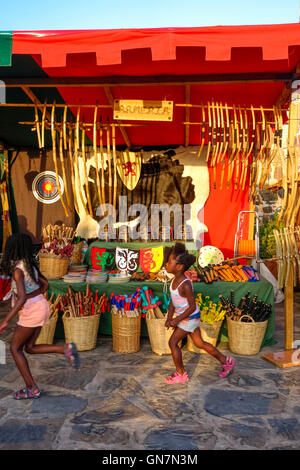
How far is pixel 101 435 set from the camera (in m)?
2.53

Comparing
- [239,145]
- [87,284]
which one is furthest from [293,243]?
[87,284]

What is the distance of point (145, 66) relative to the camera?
3590 millimetres

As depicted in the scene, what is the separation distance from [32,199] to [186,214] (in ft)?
9.47

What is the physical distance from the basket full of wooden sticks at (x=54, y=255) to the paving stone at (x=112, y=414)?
7.24 ft

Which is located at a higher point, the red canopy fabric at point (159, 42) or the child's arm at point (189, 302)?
the red canopy fabric at point (159, 42)

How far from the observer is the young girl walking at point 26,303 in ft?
9.60

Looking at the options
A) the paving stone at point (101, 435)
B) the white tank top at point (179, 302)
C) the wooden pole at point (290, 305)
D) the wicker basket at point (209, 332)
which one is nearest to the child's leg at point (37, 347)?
the paving stone at point (101, 435)

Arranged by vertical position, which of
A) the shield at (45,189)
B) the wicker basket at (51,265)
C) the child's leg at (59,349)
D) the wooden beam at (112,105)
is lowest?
the child's leg at (59,349)

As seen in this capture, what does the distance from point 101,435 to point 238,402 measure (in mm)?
1168

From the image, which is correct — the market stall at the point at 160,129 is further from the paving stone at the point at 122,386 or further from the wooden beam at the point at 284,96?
the paving stone at the point at 122,386

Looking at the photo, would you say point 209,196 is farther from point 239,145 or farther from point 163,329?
point 163,329

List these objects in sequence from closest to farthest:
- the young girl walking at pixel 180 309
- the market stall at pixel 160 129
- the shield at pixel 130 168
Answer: the market stall at pixel 160 129
the young girl walking at pixel 180 309
the shield at pixel 130 168

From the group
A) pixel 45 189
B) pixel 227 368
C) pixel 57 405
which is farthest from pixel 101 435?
pixel 45 189

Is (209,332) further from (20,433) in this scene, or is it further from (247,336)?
(20,433)
